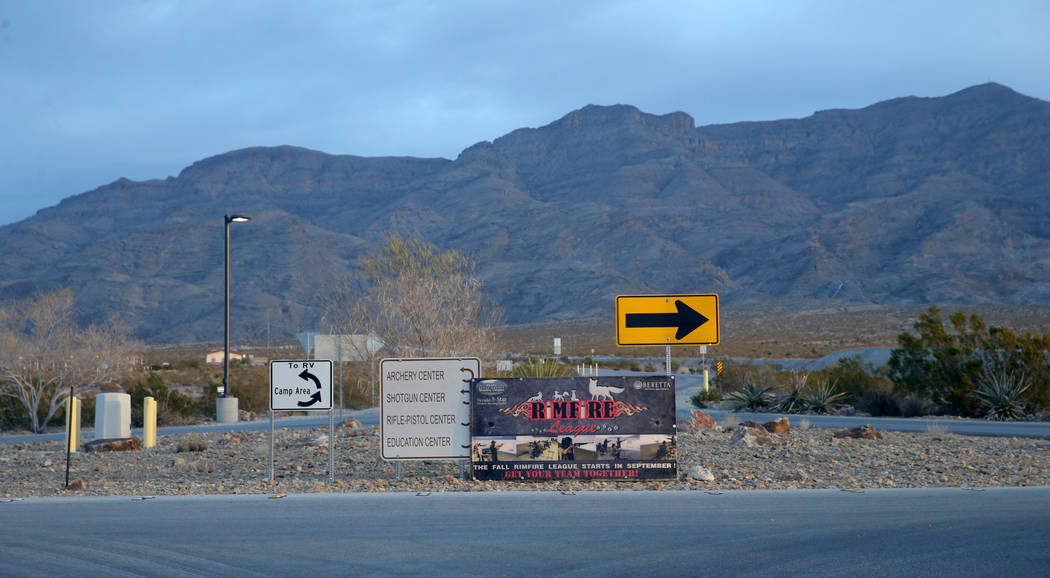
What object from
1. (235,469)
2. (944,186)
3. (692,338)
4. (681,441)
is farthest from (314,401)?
(944,186)

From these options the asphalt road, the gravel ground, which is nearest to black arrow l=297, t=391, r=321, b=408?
the gravel ground

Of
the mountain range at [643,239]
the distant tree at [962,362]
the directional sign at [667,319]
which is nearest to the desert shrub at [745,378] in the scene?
the distant tree at [962,362]

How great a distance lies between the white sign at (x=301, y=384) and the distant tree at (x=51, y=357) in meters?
17.5

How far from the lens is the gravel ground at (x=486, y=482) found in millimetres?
11562

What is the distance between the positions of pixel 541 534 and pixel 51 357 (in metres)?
25.0

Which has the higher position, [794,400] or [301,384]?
[301,384]

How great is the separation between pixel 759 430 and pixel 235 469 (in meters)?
9.10

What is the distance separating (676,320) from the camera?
11.8 meters

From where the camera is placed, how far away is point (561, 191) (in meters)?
184

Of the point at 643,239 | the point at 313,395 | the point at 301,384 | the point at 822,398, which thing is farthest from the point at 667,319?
the point at 643,239

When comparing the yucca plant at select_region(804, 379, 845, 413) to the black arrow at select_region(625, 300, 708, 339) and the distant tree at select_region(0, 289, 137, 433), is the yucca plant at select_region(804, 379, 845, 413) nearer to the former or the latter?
the black arrow at select_region(625, 300, 708, 339)

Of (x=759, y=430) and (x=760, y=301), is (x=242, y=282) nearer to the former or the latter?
(x=760, y=301)

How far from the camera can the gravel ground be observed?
11.6m

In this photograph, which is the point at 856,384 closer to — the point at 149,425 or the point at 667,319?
the point at 667,319
